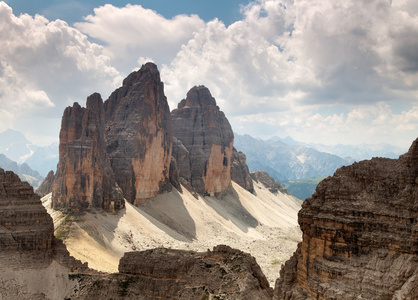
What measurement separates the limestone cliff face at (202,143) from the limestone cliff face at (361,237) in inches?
3640

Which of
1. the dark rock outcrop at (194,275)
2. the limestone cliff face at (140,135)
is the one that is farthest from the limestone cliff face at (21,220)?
the limestone cliff face at (140,135)

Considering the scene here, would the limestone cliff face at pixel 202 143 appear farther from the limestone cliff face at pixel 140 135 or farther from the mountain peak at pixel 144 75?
the mountain peak at pixel 144 75

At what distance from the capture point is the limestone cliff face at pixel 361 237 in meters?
24.6

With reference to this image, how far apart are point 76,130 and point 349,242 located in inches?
2623

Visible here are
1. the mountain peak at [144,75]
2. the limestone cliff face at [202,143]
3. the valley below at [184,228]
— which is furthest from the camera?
the limestone cliff face at [202,143]

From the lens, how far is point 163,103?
107 meters

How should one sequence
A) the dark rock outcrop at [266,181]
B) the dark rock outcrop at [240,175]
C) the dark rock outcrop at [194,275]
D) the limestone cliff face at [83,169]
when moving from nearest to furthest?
1. the dark rock outcrop at [194,275]
2. the limestone cliff face at [83,169]
3. the dark rock outcrop at [240,175]
4. the dark rock outcrop at [266,181]

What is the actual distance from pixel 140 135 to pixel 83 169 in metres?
22.9

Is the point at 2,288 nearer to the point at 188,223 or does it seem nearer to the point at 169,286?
the point at 169,286

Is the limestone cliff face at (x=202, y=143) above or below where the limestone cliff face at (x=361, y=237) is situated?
above

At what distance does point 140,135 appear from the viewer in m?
95.2

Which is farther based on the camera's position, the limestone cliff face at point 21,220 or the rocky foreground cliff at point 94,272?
the limestone cliff face at point 21,220

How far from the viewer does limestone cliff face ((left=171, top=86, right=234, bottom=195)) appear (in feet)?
411

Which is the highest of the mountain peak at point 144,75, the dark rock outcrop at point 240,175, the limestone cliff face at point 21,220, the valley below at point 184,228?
the mountain peak at point 144,75
